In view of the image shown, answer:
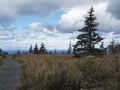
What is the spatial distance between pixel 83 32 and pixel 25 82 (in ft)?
102

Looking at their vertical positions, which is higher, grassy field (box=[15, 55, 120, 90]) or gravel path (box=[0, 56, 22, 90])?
grassy field (box=[15, 55, 120, 90])

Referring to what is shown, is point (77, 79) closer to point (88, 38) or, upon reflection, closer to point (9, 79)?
point (9, 79)

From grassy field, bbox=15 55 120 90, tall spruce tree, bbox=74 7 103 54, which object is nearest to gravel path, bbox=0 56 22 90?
grassy field, bbox=15 55 120 90

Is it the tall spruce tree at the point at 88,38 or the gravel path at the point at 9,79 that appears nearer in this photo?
the gravel path at the point at 9,79

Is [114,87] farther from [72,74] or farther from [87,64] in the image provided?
[87,64]

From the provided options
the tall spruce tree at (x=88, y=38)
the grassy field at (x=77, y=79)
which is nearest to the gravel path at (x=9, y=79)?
the grassy field at (x=77, y=79)

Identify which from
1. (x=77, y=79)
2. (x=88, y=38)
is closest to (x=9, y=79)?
(x=77, y=79)

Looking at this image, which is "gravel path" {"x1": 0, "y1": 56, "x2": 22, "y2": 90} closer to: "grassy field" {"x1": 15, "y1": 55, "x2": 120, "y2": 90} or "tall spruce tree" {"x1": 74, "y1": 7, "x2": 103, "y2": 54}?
"grassy field" {"x1": 15, "y1": 55, "x2": 120, "y2": 90}

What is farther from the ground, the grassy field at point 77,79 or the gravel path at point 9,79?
the grassy field at point 77,79

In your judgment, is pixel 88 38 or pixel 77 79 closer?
pixel 77 79

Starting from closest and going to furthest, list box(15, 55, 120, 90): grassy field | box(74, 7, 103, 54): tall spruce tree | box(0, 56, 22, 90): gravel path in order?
box(15, 55, 120, 90): grassy field, box(0, 56, 22, 90): gravel path, box(74, 7, 103, 54): tall spruce tree

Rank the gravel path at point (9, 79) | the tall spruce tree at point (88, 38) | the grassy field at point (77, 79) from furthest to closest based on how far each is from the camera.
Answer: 1. the tall spruce tree at point (88, 38)
2. the gravel path at point (9, 79)
3. the grassy field at point (77, 79)

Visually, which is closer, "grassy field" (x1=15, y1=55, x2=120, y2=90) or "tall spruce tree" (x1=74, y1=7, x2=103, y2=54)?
"grassy field" (x1=15, y1=55, x2=120, y2=90)

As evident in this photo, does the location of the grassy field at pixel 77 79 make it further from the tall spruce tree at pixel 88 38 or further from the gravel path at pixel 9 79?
the tall spruce tree at pixel 88 38
